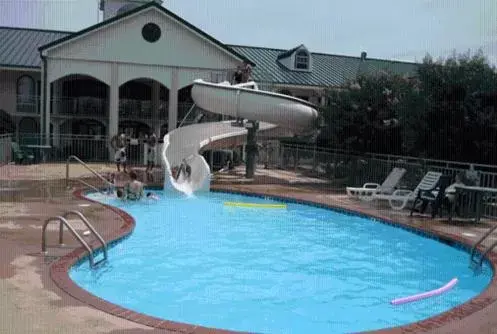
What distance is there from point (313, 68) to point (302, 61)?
4.42ft

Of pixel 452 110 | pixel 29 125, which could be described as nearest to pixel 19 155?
pixel 29 125

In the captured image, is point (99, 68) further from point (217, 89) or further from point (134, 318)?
point (134, 318)

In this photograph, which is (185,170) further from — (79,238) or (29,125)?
(29,125)

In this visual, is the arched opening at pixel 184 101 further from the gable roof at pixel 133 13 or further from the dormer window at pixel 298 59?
the dormer window at pixel 298 59

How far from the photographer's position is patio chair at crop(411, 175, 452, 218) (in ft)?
44.4

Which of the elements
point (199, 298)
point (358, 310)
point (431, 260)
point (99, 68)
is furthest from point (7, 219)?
point (99, 68)

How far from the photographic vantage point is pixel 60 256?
27.2ft

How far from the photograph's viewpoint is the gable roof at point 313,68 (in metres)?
37.8

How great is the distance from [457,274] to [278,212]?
21.9 feet

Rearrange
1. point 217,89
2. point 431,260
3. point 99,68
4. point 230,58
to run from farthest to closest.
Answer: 1. point 230,58
2. point 99,68
3. point 217,89
4. point 431,260

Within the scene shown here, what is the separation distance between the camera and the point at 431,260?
1092cm

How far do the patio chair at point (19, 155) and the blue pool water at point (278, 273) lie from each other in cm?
1263

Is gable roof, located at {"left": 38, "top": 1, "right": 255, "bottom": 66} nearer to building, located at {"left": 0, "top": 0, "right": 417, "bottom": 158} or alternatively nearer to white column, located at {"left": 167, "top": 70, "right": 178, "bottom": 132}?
building, located at {"left": 0, "top": 0, "right": 417, "bottom": 158}

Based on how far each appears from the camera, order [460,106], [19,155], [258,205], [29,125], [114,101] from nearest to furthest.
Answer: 1. [460,106]
2. [258,205]
3. [19,155]
4. [114,101]
5. [29,125]
